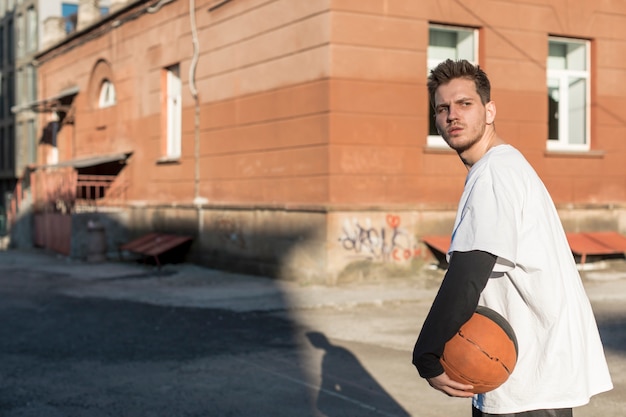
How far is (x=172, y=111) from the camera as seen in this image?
18.4m

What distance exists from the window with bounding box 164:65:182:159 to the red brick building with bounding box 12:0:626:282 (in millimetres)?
32

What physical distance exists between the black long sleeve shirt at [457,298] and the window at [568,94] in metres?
13.1

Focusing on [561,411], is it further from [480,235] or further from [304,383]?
[304,383]

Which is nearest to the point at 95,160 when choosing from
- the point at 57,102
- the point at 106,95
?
the point at 106,95

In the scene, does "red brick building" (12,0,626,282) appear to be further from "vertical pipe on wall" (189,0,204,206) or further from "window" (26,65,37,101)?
"window" (26,65,37,101)

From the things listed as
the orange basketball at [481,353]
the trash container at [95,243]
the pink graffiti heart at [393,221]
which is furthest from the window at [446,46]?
the orange basketball at [481,353]

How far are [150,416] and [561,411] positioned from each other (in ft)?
11.6

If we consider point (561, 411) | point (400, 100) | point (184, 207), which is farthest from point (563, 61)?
point (561, 411)

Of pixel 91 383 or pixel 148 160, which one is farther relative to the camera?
pixel 148 160

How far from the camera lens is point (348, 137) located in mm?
13023

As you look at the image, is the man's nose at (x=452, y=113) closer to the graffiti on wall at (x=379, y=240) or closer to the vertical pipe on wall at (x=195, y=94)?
the graffiti on wall at (x=379, y=240)

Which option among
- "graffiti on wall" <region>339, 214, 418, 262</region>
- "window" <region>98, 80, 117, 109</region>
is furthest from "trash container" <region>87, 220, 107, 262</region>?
"graffiti on wall" <region>339, 214, 418, 262</region>

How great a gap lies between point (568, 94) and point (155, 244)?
8327 millimetres

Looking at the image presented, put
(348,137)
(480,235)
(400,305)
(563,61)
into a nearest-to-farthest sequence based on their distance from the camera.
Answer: (480,235), (400,305), (348,137), (563,61)
